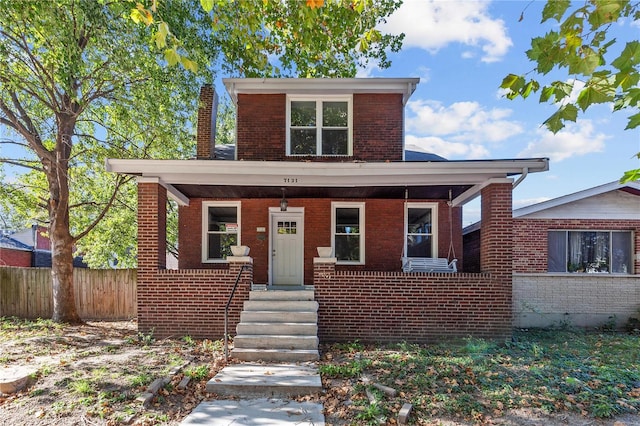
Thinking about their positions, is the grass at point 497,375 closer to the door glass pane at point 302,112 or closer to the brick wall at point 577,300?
the brick wall at point 577,300

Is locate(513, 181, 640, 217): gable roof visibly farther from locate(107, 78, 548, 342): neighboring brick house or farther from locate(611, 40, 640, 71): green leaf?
locate(611, 40, 640, 71): green leaf

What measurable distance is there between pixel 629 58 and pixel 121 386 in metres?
6.16

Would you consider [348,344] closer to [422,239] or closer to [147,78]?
[422,239]

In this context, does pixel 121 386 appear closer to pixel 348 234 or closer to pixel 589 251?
pixel 348 234

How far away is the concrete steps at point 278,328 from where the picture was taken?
6.30 meters

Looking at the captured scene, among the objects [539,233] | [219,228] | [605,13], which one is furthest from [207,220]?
[605,13]

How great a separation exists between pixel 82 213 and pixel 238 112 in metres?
8.20

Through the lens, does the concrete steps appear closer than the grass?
No

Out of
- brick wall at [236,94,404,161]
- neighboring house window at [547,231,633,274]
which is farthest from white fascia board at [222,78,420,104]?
neighboring house window at [547,231,633,274]

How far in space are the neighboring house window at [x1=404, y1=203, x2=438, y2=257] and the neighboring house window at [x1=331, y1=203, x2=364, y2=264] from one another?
1.26 metres

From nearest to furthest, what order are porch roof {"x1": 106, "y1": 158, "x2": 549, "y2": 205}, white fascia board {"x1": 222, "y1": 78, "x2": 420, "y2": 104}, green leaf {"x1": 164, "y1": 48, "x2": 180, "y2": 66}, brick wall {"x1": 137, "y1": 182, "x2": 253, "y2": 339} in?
1. green leaf {"x1": 164, "y1": 48, "x2": 180, "y2": 66}
2. porch roof {"x1": 106, "y1": 158, "x2": 549, "y2": 205}
3. brick wall {"x1": 137, "y1": 182, "x2": 253, "y2": 339}
4. white fascia board {"x1": 222, "y1": 78, "x2": 420, "y2": 104}

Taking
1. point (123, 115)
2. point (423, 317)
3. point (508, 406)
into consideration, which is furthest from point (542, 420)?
point (123, 115)

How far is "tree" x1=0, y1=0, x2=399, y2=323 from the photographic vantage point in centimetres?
696

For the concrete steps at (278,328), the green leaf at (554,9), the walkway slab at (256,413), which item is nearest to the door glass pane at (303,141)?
the concrete steps at (278,328)
